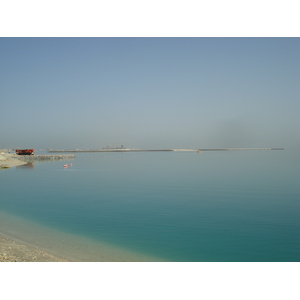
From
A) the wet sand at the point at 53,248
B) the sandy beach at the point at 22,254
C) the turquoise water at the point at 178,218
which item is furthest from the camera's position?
the turquoise water at the point at 178,218

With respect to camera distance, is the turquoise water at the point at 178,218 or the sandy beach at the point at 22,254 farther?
the turquoise water at the point at 178,218

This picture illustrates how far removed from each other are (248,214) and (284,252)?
6.61 meters

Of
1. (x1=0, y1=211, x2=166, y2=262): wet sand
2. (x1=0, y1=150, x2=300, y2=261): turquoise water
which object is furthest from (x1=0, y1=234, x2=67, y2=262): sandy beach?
(x1=0, y1=150, x2=300, y2=261): turquoise water

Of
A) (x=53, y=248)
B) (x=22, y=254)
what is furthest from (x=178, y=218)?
(x=22, y=254)

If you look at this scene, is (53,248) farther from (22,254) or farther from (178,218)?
(178,218)

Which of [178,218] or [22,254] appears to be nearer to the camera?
[22,254]

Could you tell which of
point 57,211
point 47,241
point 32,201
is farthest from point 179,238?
point 32,201

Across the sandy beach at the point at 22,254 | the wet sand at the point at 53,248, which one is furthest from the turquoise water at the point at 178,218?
the sandy beach at the point at 22,254

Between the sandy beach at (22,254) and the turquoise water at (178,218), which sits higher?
the turquoise water at (178,218)

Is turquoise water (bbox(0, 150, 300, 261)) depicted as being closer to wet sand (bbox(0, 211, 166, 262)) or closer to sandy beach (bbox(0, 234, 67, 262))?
wet sand (bbox(0, 211, 166, 262))

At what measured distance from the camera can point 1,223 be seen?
16109 millimetres

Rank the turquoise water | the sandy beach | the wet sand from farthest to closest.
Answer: the turquoise water → the wet sand → the sandy beach

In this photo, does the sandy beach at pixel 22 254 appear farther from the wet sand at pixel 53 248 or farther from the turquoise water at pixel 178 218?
the turquoise water at pixel 178 218

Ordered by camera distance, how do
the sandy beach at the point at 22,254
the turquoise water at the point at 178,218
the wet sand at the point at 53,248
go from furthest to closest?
the turquoise water at the point at 178,218, the wet sand at the point at 53,248, the sandy beach at the point at 22,254
